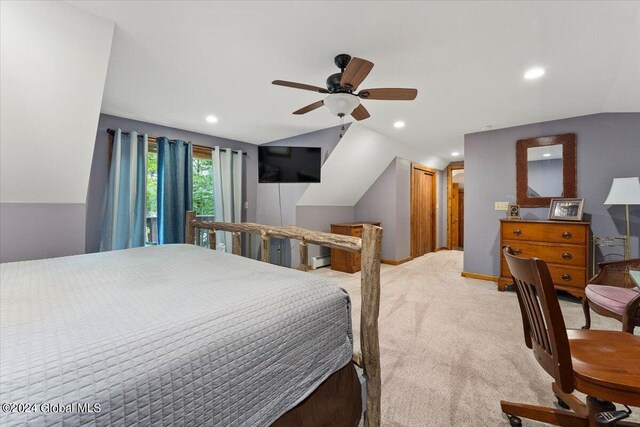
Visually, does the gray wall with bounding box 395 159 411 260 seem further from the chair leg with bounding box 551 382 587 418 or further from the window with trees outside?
the chair leg with bounding box 551 382 587 418

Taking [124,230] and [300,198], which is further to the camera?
[300,198]

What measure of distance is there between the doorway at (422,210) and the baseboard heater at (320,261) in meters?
1.93

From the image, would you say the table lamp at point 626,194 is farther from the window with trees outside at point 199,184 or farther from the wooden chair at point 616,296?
the window with trees outside at point 199,184

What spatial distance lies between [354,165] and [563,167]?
284 cm

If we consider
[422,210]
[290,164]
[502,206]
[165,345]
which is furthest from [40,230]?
[422,210]

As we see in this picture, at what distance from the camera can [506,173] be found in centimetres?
388

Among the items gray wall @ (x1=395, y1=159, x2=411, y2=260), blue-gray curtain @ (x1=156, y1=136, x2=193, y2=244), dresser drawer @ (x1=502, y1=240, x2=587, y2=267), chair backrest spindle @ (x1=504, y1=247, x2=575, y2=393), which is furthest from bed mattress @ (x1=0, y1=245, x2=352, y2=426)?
gray wall @ (x1=395, y1=159, x2=411, y2=260)

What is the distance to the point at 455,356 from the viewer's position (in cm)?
202

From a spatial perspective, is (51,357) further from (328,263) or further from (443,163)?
(443,163)

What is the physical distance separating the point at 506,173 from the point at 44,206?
5434 millimetres

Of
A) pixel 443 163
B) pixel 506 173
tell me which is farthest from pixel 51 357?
pixel 443 163

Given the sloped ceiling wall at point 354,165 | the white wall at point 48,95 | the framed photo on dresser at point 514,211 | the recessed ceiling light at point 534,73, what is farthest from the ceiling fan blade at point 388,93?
the framed photo on dresser at point 514,211

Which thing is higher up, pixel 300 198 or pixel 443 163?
pixel 443 163

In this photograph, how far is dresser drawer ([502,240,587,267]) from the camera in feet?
9.79
